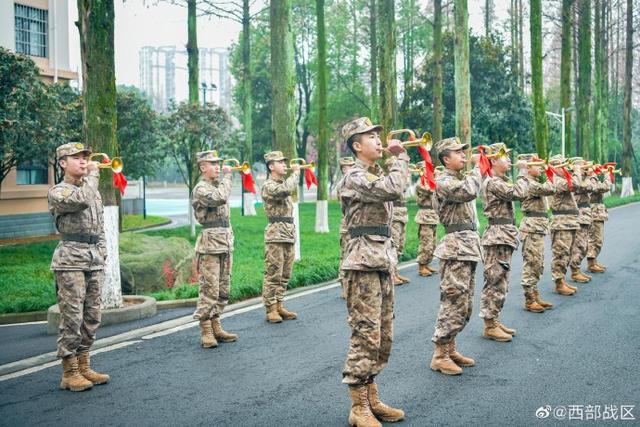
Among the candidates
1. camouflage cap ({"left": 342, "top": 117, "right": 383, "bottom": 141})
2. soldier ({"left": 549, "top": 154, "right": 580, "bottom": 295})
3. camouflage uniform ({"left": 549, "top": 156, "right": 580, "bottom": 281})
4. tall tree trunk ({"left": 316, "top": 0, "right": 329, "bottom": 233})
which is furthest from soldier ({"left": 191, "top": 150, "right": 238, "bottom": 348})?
tall tree trunk ({"left": 316, "top": 0, "right": 329, "bottom": 233})

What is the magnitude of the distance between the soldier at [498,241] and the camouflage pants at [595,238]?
5464 millimetres

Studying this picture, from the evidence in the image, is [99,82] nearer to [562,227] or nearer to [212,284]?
[212,284]

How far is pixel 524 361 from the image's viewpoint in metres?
7.14

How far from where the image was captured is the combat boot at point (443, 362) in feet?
22.1

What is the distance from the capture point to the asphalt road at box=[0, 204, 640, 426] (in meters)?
5.65

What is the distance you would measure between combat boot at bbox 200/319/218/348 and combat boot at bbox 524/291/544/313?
4.65 meters

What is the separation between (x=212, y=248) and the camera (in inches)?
325

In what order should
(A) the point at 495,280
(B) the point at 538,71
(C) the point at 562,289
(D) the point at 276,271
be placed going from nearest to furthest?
(A) the point at 495,280 < (D) the point at 276,271 < (C) the point at 562,289 < (B) the point at 538,71

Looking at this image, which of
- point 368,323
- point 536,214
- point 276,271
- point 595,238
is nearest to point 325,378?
point 368,323

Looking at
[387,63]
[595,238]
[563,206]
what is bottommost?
[595,238]

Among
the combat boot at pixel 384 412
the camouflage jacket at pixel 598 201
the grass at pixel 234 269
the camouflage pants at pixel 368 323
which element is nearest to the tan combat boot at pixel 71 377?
the camouflage pants at pixel 368 323

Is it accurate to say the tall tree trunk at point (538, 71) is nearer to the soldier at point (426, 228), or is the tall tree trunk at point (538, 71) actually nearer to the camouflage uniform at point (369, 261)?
the soldier at point (426, 228)

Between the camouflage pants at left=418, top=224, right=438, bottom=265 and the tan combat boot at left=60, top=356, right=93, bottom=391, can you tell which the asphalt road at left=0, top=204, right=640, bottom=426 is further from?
the camouflage pants at left=418, top=224, right=438, bottom=265

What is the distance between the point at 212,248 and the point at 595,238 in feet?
28.4
